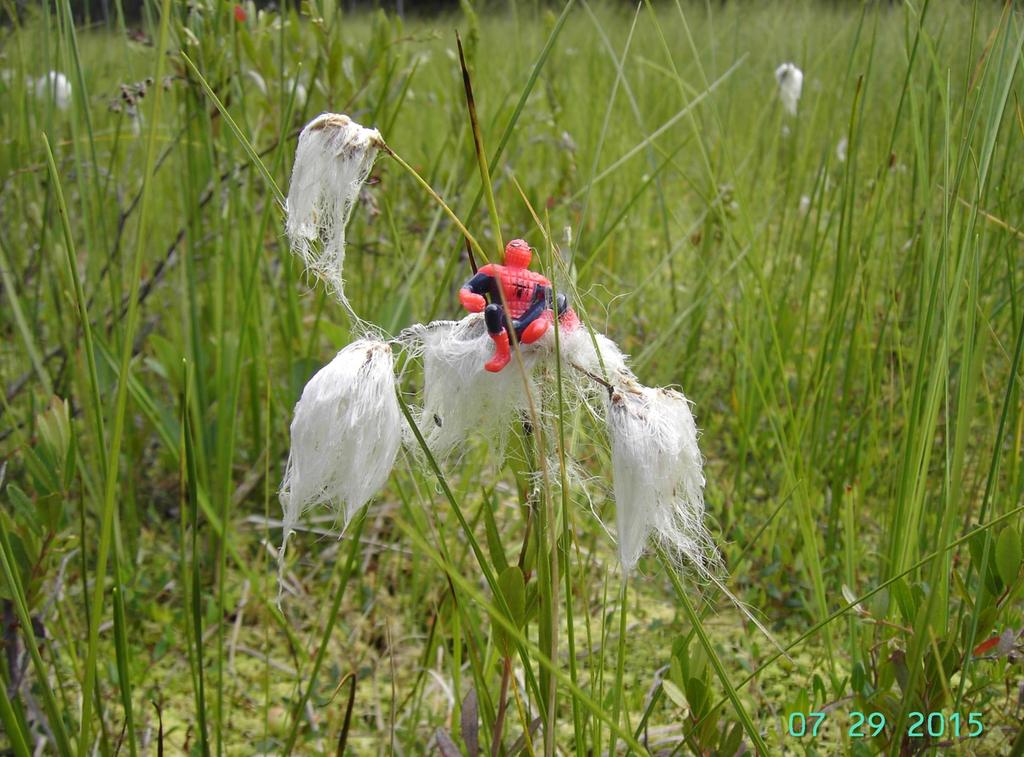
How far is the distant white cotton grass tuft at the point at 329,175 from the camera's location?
527mm

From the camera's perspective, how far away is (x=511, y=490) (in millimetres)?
1407

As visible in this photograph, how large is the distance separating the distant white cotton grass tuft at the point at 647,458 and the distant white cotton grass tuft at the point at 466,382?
0.24 feet

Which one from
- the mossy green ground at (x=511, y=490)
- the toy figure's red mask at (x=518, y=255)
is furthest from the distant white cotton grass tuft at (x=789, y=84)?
the toy figure's red mask at (x=518, y=255)

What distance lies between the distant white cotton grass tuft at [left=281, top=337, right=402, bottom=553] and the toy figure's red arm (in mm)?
57

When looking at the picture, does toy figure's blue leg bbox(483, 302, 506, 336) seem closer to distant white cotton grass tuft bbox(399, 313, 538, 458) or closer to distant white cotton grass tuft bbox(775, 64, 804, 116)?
distant white cotton grass tuft bbox(399, 313, 538, 458)

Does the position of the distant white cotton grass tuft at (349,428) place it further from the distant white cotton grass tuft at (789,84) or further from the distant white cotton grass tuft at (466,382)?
the distant white cotton grass tuft at (789,84)

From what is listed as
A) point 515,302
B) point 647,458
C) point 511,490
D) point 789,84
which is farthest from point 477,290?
point 789,84

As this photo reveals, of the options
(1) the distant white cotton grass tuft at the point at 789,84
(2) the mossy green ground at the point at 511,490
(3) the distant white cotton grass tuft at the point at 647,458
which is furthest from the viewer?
(1) the distant white cotton grass tuft at the point at 789,84

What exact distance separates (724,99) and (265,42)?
6.57 ft

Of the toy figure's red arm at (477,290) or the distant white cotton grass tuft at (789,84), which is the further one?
the distant white cotton grass tuft at (789,84)

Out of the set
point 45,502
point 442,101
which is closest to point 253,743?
point 45,502

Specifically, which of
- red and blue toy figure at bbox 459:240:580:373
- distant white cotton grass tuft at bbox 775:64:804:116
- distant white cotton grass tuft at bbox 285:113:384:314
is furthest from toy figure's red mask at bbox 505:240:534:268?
distant white cotton grass tuft at bbox 775:64:804:116

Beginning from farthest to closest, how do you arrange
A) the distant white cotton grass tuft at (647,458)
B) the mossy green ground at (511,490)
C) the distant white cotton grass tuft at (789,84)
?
the distant white cotton grass tuft at (789,84), the mossy green ground at (511,490), the distant white cotton grass tuft at (647,458)

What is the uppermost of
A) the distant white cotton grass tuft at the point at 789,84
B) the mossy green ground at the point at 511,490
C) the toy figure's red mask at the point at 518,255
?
the toy figure's red mask at the point at 518,255
